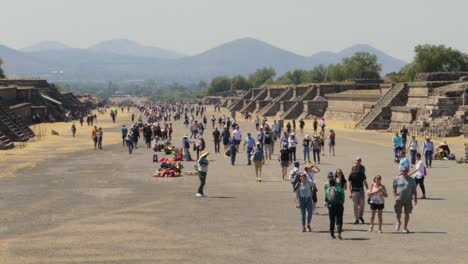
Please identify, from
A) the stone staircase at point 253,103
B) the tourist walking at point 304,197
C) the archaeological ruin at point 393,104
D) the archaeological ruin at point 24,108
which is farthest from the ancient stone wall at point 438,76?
the stone staircase at point 253,103

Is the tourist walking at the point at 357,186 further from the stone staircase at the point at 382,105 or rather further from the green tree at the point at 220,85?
the green tree at the point at 220,85

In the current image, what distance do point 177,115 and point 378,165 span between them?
56.8 metres

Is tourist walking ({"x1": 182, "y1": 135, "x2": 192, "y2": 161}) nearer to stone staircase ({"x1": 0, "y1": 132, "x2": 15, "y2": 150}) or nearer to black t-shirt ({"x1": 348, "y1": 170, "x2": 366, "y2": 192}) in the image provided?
stone staircase ({"x1": 0, "y1": 132, "x2": 15, "y2": 150})

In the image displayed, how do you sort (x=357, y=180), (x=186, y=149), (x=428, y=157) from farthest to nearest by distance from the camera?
(x=186, y=149) < (x=428, y=157) < (x=357, y=180)

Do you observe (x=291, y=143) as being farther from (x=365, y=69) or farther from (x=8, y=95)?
(x=365, y=69)

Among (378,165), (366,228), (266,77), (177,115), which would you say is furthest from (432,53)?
(266,77)

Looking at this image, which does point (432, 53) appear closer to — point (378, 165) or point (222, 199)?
point (378, 165)

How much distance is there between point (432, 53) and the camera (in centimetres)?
7781

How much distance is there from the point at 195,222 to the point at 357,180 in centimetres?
377

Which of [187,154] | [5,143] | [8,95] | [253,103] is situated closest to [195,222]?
[187,154]

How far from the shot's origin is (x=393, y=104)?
175 ft

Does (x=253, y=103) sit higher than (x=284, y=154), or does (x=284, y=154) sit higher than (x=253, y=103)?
(x=253, y=103)

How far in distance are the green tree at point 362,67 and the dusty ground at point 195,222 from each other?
78.7m

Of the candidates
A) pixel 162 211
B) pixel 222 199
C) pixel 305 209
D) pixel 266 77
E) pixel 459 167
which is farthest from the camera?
pixel 266 77
